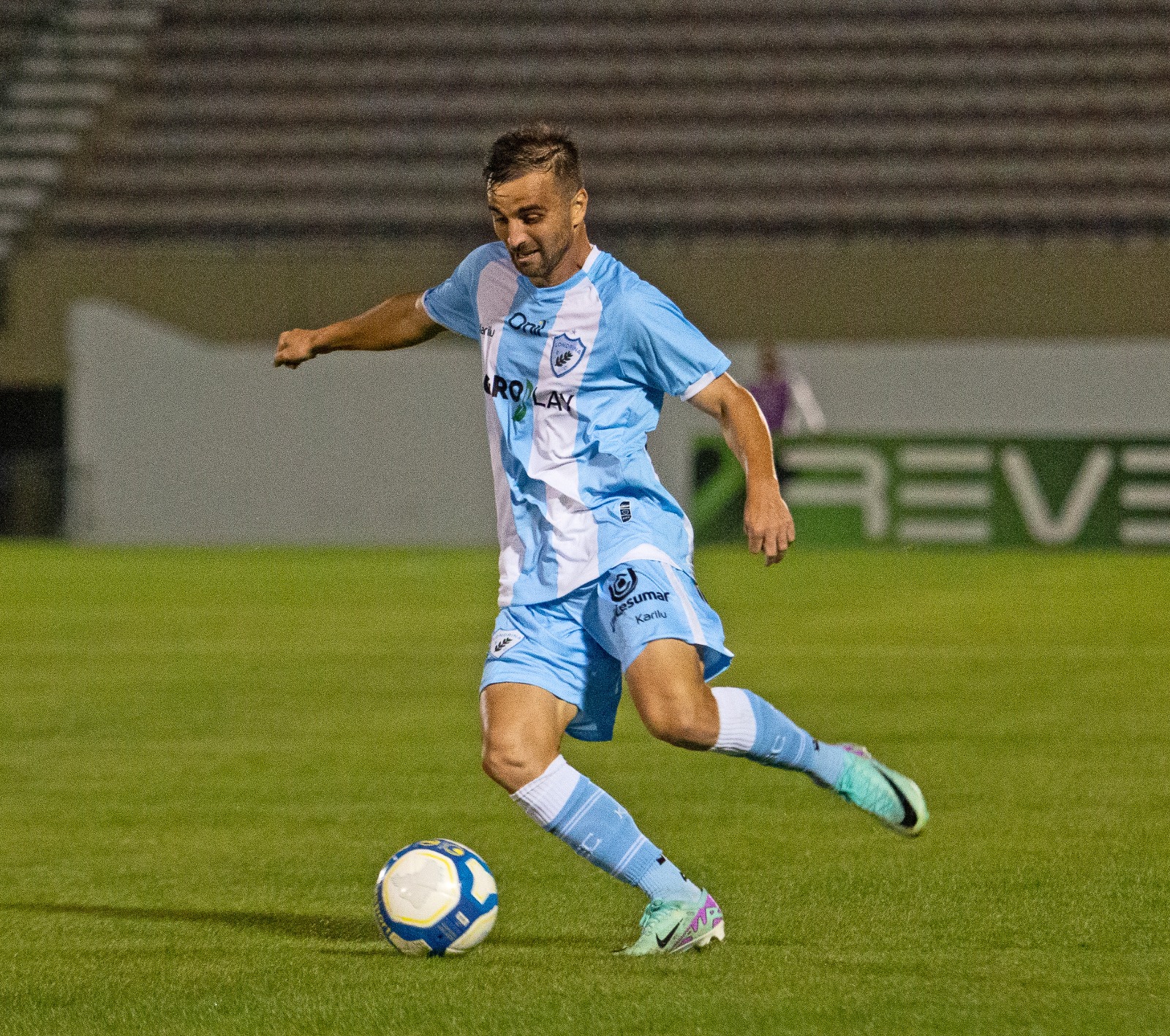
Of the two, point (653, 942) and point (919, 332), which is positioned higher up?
point (653, 942)

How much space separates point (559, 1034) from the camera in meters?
3.19

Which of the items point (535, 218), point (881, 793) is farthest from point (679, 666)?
point (535, 218)

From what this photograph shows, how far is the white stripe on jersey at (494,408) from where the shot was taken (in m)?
4.01

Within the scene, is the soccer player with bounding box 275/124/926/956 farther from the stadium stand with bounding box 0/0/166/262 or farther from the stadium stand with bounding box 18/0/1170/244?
the stadium stand with bounding box 0/0/166/262

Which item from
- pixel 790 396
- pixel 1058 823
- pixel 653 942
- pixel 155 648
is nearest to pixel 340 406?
pixel 790 396

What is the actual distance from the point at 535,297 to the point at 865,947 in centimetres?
144

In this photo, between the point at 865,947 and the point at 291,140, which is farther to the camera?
the point at 291,140

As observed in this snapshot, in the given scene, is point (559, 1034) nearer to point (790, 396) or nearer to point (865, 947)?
point (865, 947)

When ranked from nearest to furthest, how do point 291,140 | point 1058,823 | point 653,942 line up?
1. point 653,942
2. point 1058,823
3. point 291,140

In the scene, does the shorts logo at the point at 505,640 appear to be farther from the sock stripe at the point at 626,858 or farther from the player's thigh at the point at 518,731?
the sock stripe at the point at 626,858

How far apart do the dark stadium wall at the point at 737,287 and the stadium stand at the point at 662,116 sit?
59cm

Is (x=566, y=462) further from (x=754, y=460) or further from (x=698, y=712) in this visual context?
(x=698, y=712)

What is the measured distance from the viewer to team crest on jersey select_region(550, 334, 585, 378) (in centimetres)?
395

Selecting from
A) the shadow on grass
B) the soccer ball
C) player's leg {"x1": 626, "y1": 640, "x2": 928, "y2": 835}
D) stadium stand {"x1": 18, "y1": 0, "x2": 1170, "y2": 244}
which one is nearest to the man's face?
player's leg {"x1": 626, "y1": 640, "x2": 928, "y2": 835}
